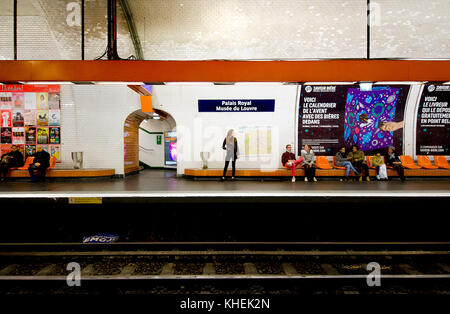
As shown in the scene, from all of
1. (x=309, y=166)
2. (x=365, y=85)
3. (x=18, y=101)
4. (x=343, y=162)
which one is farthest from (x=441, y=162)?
(x=18, y=101)

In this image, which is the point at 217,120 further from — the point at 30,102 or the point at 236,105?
the point at 30,102

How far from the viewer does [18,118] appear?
9.29m

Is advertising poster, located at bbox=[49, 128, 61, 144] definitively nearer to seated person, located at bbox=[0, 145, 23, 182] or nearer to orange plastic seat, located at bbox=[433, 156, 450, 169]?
seated person, located at bbox=[0, 145, 23, 182]

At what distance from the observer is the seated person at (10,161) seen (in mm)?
8292

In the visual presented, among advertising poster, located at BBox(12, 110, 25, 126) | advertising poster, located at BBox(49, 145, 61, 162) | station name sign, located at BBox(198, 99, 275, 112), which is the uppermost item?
station name sign, located at BBox(198, 99, 275, 112)

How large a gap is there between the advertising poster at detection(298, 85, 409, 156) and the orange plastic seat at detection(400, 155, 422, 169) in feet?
1.11

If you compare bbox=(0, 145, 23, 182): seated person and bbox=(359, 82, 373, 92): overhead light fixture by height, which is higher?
bbox=(359, 82, 373, 92): overhead light fixture

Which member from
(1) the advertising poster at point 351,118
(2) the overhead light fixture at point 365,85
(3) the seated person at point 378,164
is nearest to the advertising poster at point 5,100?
(1) the advertising poster at point 351,118

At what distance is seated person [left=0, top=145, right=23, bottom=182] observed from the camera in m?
8.29

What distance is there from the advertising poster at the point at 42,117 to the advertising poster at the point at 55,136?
1.12 feet

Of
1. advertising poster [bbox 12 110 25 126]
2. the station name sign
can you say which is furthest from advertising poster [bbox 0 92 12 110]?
the station name sign

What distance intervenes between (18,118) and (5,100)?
813 mm

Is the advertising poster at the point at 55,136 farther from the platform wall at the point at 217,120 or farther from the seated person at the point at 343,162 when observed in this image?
the seated person at the point at 343,162
